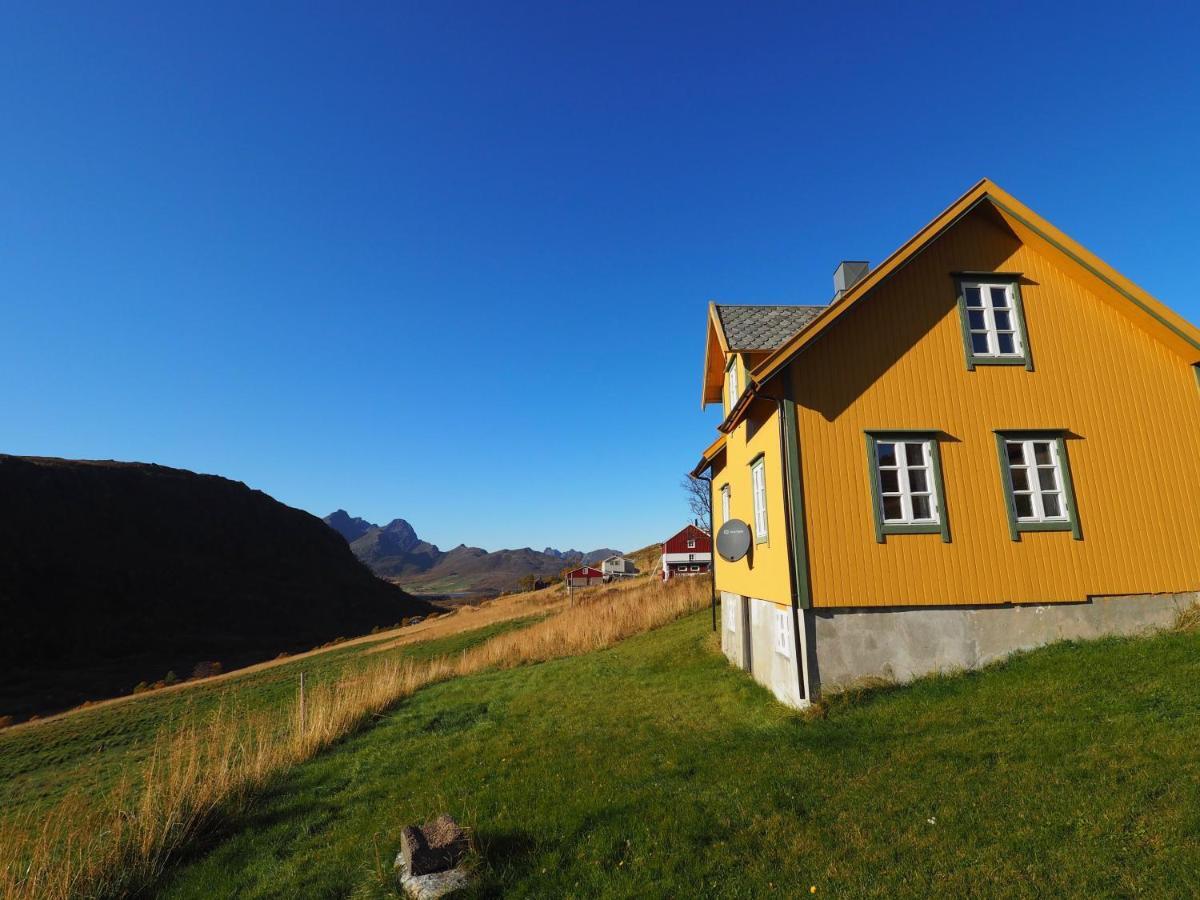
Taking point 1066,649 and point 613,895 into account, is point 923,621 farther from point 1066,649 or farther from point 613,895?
point 613,895

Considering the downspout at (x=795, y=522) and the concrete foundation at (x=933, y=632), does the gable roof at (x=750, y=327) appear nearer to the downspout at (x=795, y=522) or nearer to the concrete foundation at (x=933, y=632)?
the downspout at (x=795, y=522)

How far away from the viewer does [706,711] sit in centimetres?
1196

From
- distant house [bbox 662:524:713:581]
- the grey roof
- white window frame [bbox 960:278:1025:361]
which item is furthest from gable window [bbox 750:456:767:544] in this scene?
distant house [bbox 662:524:713:581]

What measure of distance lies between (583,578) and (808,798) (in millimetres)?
57272

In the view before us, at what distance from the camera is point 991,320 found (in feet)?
40.3

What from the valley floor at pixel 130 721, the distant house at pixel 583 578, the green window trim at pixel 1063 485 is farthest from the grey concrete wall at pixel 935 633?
the distant house at pixel 583 578

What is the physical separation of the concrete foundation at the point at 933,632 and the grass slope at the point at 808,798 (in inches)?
15.2

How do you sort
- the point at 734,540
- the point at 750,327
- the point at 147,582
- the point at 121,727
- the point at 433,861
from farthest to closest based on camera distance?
1. the point at 147,582
2. the point at 121,727
3. the point at 750,327
4. the point at 734,540
5. the point at 433,861

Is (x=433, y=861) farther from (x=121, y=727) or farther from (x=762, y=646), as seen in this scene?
(x=121, y=727)

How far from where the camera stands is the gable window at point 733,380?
1536 centimetres

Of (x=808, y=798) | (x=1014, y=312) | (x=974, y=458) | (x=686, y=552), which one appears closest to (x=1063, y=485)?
(x=974, y=458)

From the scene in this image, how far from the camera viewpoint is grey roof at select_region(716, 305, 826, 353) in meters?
14.4

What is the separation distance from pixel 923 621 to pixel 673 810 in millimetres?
6404

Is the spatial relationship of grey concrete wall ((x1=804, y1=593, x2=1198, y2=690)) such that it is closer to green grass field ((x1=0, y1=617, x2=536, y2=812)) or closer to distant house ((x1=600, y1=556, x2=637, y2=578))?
green grass field ((x1=0, y1=617, x2=536, y2=812))
